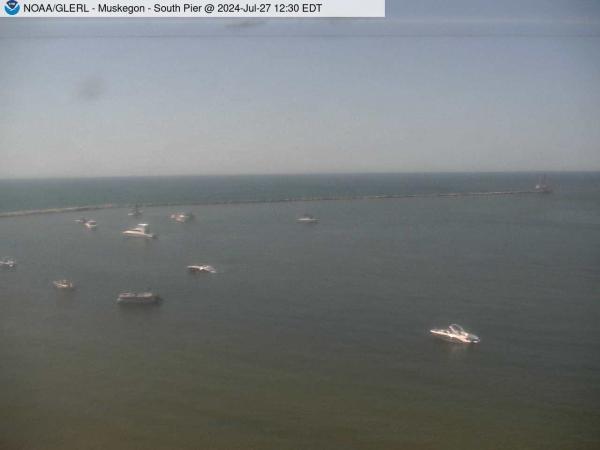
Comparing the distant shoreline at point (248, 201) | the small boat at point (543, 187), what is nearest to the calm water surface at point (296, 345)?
the distant shoreline at point (248, 201)

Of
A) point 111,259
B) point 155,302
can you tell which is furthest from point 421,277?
point 111,259

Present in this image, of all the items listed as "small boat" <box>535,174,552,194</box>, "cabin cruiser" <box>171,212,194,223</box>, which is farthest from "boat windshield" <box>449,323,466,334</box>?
"small boat" <box>535,174,552,194</box>

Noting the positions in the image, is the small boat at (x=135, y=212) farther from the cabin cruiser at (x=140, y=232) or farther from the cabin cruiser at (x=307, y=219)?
the cabin cruiser at (x=307, y=219)

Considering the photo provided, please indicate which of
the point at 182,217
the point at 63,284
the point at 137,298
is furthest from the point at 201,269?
the point at 182,217

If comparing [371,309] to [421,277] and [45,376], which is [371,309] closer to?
[421,277]

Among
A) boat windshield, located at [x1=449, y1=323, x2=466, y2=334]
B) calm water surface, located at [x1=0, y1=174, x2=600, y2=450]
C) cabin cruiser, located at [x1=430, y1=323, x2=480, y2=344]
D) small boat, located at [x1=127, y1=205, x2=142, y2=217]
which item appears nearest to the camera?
calm water surface, located at [x1=0, y1=174, x2=600, y2=450]

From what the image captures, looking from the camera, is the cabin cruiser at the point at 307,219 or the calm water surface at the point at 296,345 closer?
the calm water surface at the point at 296,345

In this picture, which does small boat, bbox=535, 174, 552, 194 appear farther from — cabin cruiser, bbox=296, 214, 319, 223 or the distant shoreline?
cabin cruiser, bbox=296, 214, 319, 223
